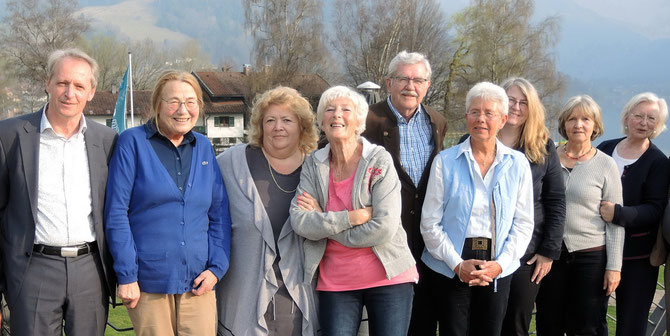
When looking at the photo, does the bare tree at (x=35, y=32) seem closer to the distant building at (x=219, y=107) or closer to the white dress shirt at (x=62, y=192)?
the distant building at (x=219, y=107)

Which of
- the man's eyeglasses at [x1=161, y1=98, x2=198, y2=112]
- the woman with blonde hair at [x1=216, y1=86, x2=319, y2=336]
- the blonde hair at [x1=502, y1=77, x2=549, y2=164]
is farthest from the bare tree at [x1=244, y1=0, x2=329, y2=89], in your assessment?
the man's eyeglasses at [x1=161, y1=98, x2=198, y2=112]

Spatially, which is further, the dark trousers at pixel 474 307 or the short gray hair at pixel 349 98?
the dark trousers at pixel 474 307

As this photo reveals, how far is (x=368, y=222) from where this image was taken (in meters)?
2.95

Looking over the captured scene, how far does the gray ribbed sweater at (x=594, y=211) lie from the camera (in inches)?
147

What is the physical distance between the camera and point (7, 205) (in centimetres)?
292

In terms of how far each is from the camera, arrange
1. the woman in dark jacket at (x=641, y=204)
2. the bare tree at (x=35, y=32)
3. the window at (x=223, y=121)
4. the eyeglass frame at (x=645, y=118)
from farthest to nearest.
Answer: the window at (x=223, y=121)
the bare tree at (x=35, y=32)
the eyeglass frame at (x=645, y=118)
the woman in dark jacket at (x=641, y=204)

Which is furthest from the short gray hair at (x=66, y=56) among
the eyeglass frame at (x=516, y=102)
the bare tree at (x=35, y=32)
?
the bare tree at (x=35, y=32)

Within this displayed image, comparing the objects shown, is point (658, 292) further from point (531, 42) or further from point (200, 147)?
point (531, 42)

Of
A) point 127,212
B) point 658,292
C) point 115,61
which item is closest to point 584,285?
point 127,212

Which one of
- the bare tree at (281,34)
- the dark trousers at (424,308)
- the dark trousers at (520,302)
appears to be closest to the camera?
the dark trousers at (520,302)

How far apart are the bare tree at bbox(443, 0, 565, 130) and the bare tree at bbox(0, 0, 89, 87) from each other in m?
24.7

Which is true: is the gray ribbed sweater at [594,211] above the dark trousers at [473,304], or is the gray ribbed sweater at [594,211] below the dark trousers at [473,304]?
above

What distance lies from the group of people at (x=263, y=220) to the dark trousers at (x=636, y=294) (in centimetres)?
86

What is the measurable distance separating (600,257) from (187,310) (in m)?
2.86
